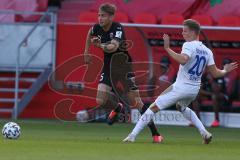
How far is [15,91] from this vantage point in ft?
78.6

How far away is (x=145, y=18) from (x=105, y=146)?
9.57 m

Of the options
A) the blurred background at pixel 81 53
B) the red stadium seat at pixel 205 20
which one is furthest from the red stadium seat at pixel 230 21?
the red stadium seat at pixel 205 20

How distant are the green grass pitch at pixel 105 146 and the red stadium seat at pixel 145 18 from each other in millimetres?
4096

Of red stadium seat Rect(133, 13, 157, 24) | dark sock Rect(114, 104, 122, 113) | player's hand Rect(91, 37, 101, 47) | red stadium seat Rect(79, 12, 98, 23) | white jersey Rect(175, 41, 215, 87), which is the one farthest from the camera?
red stadium seat Rect(79, 12, 98, 23)

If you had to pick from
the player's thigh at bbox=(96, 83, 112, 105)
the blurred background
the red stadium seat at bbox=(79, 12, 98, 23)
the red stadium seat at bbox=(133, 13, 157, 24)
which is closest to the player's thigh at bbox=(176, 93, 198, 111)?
the player's thigh at bbox=(96, 83, 112, 105)

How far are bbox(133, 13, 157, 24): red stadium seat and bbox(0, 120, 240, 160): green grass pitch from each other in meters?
4.10

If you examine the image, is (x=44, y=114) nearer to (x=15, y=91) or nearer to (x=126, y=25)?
(x=15, y=91)

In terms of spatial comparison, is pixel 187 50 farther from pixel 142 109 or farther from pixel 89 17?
pixel 89 17

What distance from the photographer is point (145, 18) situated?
23.4 metres

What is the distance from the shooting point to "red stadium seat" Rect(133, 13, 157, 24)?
76.4ft

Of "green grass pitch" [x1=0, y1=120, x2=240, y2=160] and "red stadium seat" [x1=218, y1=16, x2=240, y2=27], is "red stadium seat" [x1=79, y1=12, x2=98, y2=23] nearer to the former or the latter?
"red stadium seat" [x1=218, y1=16, x2=240, y2=27]

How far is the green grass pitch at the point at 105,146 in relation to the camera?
12508 millimetres

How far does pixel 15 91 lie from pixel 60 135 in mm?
6709

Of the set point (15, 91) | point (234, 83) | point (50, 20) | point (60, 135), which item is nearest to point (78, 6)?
point (50, 20)
